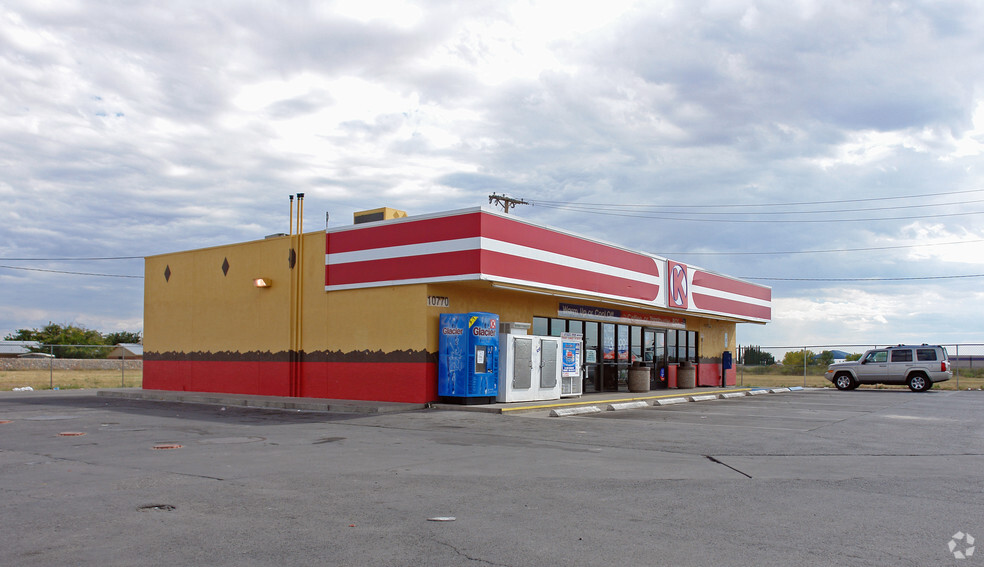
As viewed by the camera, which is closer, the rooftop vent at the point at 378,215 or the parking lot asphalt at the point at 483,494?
the parking lot asphalt at the point at 483,494

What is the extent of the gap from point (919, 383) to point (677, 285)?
46.6ft

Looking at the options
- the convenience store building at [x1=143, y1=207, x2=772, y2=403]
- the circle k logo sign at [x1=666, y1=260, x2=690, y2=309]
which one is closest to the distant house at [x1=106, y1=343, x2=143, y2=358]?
the convenience store building at [x1=143, y1=207, x2=772, y2=403]

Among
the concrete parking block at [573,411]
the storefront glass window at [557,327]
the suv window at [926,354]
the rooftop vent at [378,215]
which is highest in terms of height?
the rooftop vent at [378,215]

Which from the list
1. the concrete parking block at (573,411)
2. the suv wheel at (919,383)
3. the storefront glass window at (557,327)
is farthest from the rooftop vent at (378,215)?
the suv wheel at (919,383)

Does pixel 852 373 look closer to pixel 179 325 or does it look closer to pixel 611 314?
pixel 611 314

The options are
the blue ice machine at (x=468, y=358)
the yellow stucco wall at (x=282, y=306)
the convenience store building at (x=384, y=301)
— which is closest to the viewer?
the blue ice machine at (x=468, y=358)

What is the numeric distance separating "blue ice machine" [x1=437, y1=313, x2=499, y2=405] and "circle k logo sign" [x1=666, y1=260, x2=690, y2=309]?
10689 mm

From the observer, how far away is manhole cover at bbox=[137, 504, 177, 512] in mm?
6969

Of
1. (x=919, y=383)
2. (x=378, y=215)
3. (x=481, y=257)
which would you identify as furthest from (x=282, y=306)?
(x=919, y=383)

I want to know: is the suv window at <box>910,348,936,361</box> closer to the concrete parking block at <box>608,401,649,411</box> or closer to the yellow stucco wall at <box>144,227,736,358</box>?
the yellow stucco wall at <box>144,227,736,358</box>

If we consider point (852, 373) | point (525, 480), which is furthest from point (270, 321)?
point (852, 373)

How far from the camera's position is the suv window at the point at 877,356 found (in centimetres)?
3453

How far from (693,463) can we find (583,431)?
4.18 m

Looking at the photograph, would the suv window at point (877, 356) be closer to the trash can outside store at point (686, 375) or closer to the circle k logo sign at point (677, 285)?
the trash can outside store at point (686, 375)
